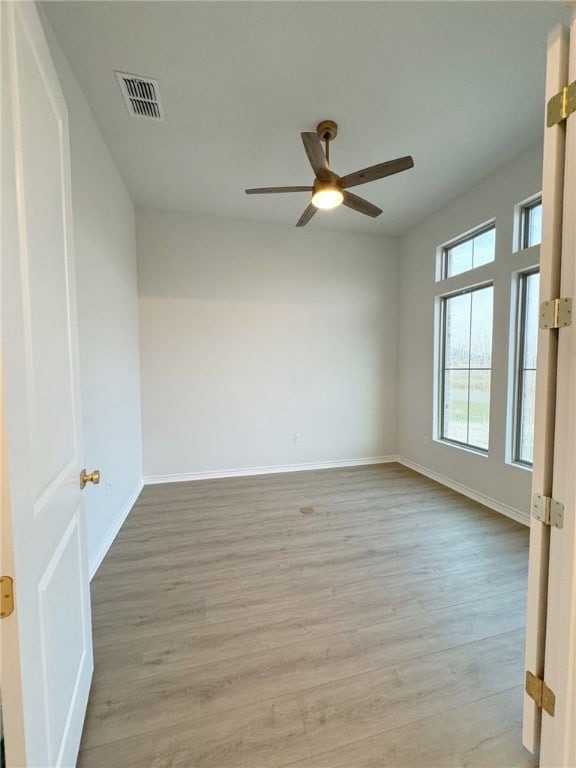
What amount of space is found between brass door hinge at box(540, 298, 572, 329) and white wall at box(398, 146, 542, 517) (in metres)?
2.31

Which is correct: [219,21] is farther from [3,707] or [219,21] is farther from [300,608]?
[300,608]

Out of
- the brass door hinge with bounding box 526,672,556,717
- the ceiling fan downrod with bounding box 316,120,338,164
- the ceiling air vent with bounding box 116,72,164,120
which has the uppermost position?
the ceiling air vent with bounding box 116,72,164,120

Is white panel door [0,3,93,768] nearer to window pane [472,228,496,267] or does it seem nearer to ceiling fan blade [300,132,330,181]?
ceiling fan blade [300,132,330,181]

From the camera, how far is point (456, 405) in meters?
3.75

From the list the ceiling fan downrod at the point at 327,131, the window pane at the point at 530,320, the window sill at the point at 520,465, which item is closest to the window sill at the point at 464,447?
the window sill at the point at 520,465

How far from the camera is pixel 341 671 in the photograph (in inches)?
56.2

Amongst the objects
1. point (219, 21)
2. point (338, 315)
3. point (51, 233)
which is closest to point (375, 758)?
point (51, 233)

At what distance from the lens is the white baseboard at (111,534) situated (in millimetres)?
2121

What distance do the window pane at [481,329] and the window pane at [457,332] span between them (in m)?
0.08

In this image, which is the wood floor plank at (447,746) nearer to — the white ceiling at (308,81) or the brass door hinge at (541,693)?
the brass door hinge at (541,693)

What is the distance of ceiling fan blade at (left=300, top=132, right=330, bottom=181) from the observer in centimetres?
197

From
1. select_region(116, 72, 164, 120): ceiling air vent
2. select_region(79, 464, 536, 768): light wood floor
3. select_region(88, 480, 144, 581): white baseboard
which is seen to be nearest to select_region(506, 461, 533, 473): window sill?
select_region(79, 464, 536, 768): light wood floor

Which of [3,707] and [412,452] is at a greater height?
[3,707]

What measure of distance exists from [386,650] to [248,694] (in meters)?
0.69
